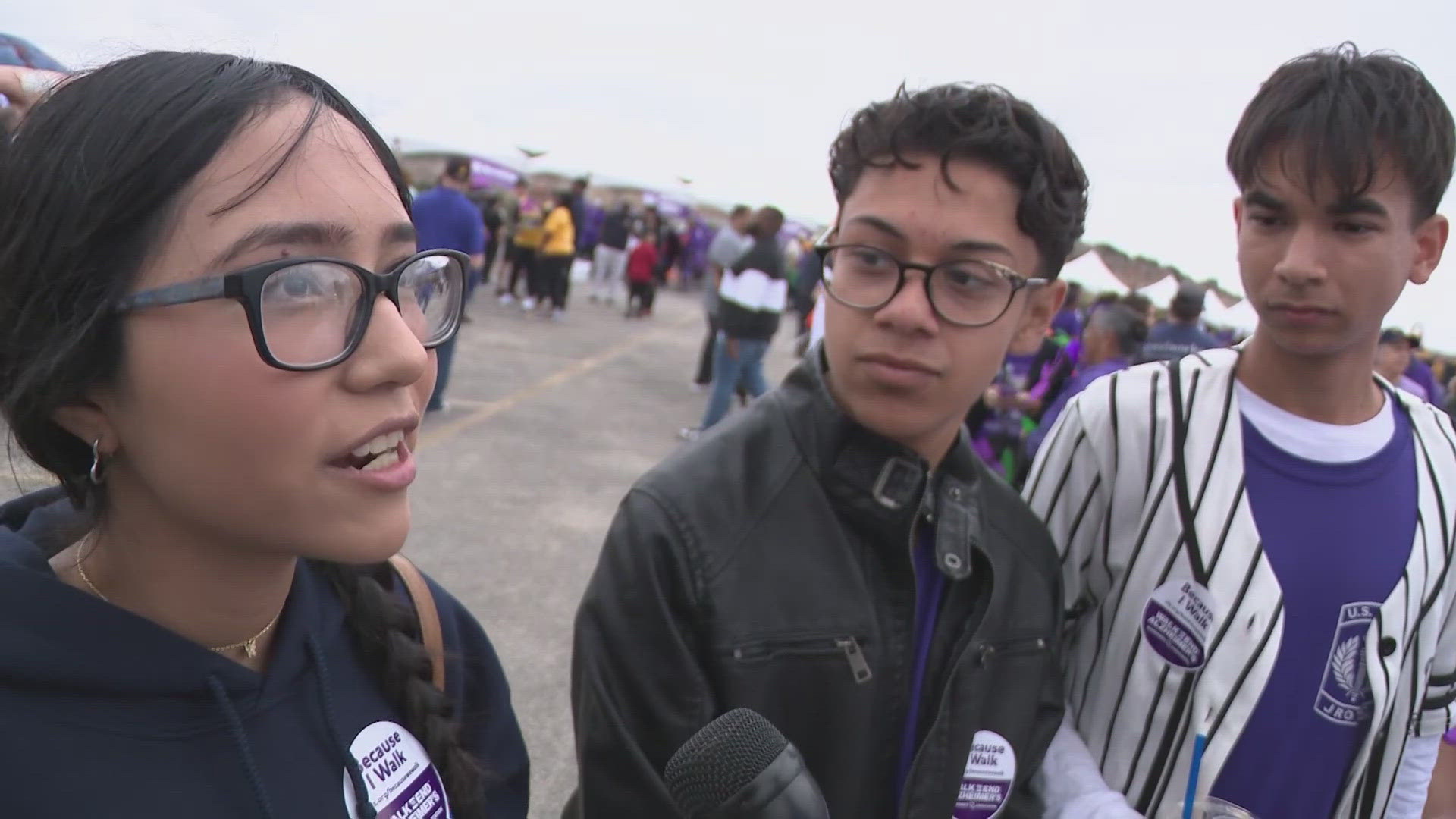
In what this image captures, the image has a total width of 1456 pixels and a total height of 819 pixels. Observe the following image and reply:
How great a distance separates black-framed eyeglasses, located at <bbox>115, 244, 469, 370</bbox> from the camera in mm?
885

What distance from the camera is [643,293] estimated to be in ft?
51.3

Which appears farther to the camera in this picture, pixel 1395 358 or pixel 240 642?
pixel 1395 358

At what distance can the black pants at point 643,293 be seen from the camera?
15.5 metres

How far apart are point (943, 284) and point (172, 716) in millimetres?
1249

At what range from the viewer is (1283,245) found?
1679 millimetres

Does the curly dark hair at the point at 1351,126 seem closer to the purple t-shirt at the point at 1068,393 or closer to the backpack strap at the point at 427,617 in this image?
the backpack strap at the point at 427,617

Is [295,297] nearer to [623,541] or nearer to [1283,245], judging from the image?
→ [623,541]

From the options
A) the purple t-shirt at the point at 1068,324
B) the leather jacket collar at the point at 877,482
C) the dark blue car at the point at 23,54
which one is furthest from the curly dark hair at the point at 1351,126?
the purple t-shirt at the point at 1068,324

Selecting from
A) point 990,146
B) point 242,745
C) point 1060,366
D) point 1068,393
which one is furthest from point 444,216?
point 242,745

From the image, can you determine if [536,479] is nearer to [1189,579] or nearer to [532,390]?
[532,390]

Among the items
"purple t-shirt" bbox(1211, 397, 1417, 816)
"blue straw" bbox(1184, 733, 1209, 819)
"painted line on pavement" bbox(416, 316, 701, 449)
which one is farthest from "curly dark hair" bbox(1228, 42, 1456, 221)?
"painted line on pavement" bbox(416, 316, 701, 449)

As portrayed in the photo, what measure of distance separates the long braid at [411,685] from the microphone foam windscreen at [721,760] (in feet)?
1.48

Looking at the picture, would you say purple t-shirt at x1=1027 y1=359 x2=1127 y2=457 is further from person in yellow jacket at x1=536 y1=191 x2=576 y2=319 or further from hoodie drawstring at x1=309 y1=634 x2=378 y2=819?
person in yellow jacket at x1=536 y1=191 x2=576 y2=319

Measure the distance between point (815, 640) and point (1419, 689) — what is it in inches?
47.8
